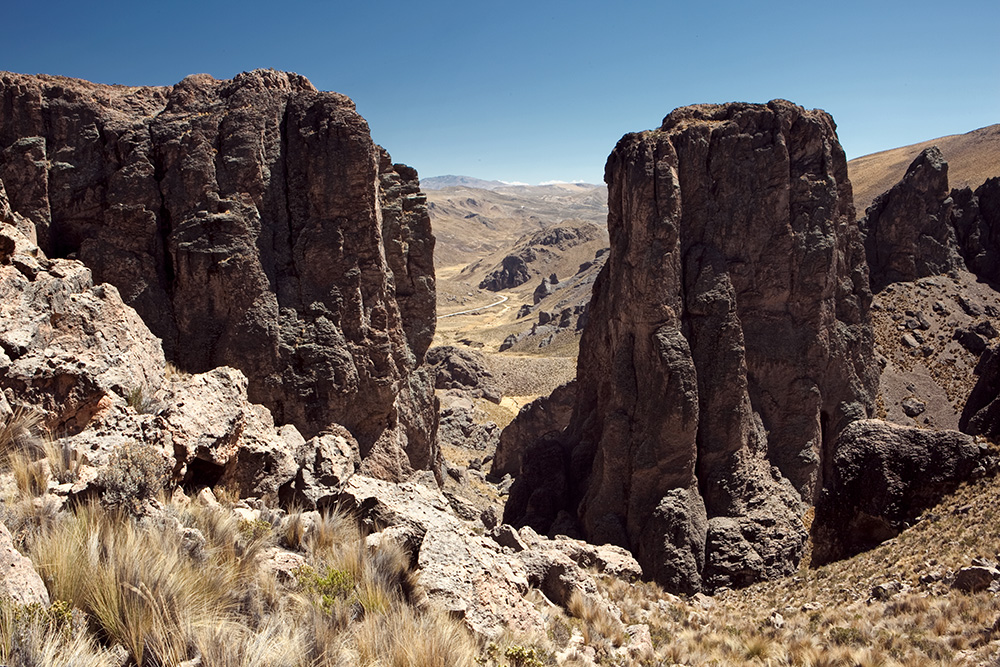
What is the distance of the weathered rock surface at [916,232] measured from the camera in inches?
1465

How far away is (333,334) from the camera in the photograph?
16.7 meters

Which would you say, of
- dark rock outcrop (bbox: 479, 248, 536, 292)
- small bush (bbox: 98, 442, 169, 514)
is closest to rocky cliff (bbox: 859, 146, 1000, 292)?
small bush (bbox: 98, 442, 169, 514)

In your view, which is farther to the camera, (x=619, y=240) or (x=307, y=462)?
(x=619, y=240)

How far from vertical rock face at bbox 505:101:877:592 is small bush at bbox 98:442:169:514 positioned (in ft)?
54.0

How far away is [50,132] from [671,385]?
20.0 meters

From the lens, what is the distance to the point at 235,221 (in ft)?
52.7

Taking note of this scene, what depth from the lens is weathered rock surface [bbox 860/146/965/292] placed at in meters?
37.2

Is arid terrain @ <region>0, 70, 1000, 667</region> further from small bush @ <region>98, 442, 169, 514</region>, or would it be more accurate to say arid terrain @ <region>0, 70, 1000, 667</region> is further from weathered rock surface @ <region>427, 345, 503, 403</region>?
weathered rock surface @ <region>427, 345, 503, 403</region>

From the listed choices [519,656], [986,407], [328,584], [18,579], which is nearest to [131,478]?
[18,579]

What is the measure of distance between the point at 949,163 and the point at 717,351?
10171 cm

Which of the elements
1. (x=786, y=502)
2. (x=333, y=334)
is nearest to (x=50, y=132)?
(x=333, y=334)

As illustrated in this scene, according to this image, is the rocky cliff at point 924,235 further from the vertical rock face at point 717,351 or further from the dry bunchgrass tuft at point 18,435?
the dry bunchgrass tuft at point 18,435

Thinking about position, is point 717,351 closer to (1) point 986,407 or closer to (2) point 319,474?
(1) point 986,407

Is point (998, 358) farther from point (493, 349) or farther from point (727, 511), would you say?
point (493, 349)
